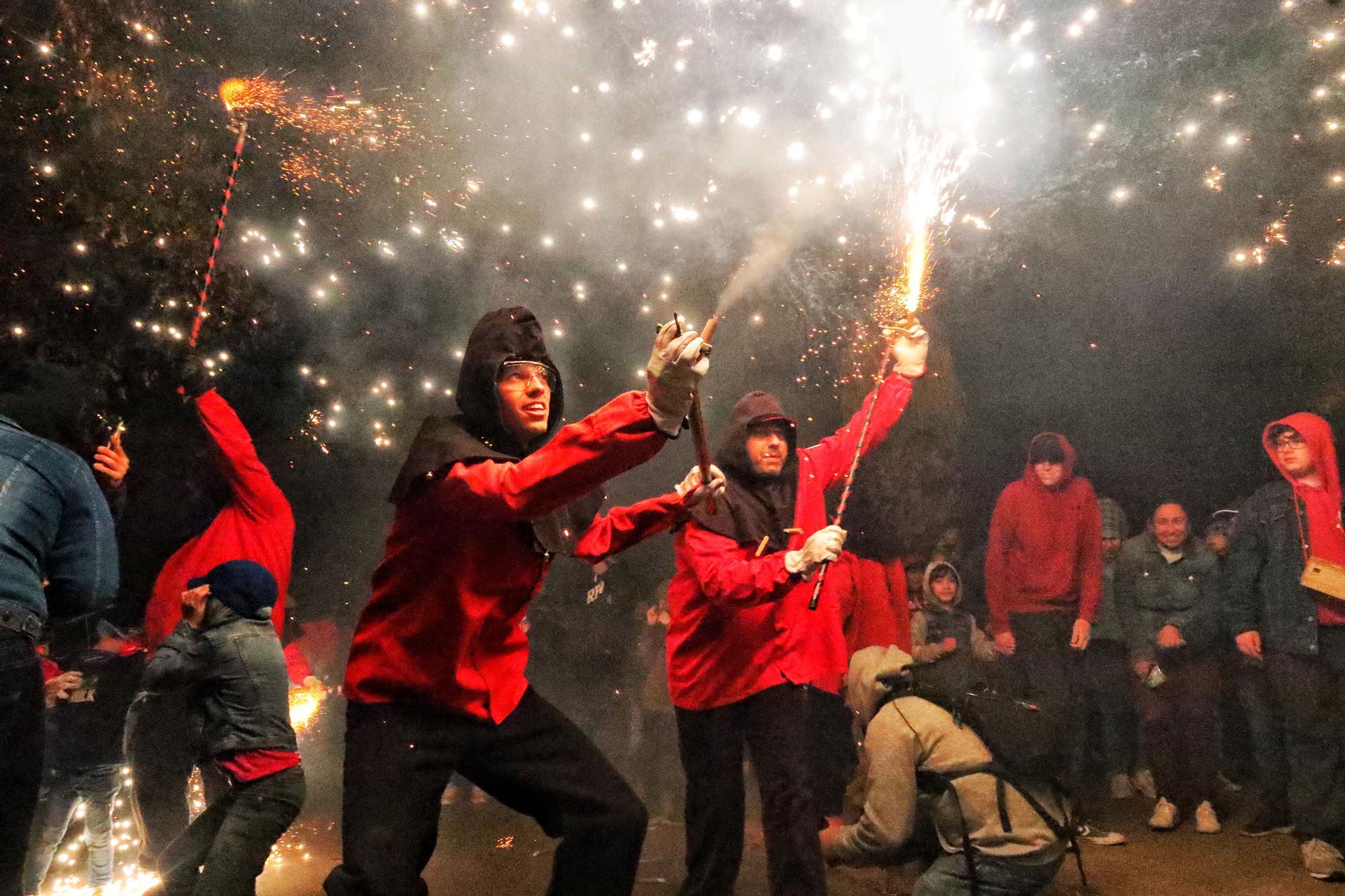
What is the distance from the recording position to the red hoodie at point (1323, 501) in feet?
14.8

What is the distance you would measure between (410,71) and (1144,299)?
5.72 metres

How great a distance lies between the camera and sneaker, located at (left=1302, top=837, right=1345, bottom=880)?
3854 mm

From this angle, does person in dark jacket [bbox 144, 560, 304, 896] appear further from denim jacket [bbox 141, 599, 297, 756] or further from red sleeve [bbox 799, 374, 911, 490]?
red sleeve [bbox 799, 374, 911, 490]

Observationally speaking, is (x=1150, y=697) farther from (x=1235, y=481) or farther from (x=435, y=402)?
(x=435, y=402)

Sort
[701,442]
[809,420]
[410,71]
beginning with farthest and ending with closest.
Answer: [809,420], [410,71], [701,442]

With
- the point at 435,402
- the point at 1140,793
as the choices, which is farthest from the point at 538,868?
the point at 1140,793

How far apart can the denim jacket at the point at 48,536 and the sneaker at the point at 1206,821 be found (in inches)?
219

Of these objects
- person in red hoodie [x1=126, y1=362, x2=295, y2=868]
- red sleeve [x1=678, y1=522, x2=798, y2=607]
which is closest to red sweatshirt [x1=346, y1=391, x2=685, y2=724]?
red sleeve [x1=678, y1=522, x2=798, y2=607]

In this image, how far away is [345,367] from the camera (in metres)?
5.71

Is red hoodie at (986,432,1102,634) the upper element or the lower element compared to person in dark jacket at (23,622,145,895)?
upper

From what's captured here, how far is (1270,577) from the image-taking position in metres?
4.73

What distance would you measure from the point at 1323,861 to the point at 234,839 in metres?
4.85

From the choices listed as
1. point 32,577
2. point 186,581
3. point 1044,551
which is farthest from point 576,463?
point 1044,551

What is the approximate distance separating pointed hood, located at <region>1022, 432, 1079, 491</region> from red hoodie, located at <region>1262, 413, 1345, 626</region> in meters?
1.22
